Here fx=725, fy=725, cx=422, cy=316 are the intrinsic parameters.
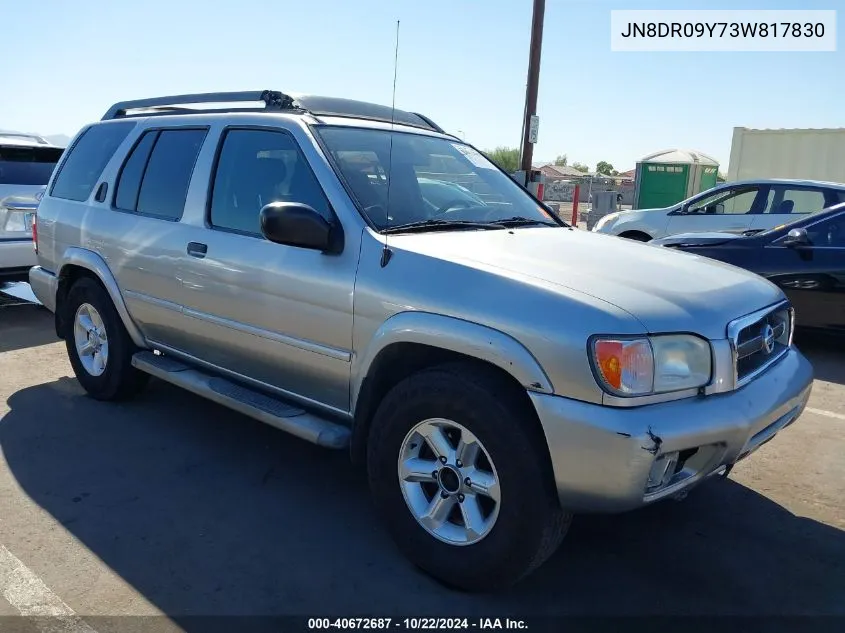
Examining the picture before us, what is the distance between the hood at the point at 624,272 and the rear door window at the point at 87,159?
2734mm

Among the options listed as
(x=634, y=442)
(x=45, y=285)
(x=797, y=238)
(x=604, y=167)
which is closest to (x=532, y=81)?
(x=797, y=238)

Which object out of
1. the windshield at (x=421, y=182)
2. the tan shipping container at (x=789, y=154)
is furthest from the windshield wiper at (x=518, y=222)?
the tan shipping container at (x=789, y=154)

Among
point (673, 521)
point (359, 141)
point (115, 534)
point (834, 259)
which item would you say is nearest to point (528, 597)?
point (673, 521)

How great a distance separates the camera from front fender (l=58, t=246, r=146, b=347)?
4570mm

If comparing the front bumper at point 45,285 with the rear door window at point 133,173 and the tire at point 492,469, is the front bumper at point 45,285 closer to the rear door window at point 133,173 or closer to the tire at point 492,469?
the rear door window at point 133,173

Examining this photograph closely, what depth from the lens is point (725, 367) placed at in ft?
8.68

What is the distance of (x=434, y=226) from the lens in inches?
132

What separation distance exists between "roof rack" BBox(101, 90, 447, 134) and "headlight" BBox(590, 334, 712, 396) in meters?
1.89

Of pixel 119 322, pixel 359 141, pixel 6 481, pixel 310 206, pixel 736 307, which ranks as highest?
pixel 359 141

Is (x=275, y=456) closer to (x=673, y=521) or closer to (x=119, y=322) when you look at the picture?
(x=119, y=322)

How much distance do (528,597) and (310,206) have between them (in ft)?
6.32

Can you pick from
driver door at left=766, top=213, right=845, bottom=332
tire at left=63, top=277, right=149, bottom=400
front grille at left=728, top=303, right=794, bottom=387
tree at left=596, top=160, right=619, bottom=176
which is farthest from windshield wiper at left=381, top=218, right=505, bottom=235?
tree at left=596, top=160, right=619, bottom=176

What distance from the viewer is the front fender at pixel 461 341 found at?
2.53 metres

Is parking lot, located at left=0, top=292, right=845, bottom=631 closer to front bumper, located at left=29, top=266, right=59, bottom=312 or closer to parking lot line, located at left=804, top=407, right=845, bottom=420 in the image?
parking lot line, located at left=804, top=407, right=845, bottom=420
